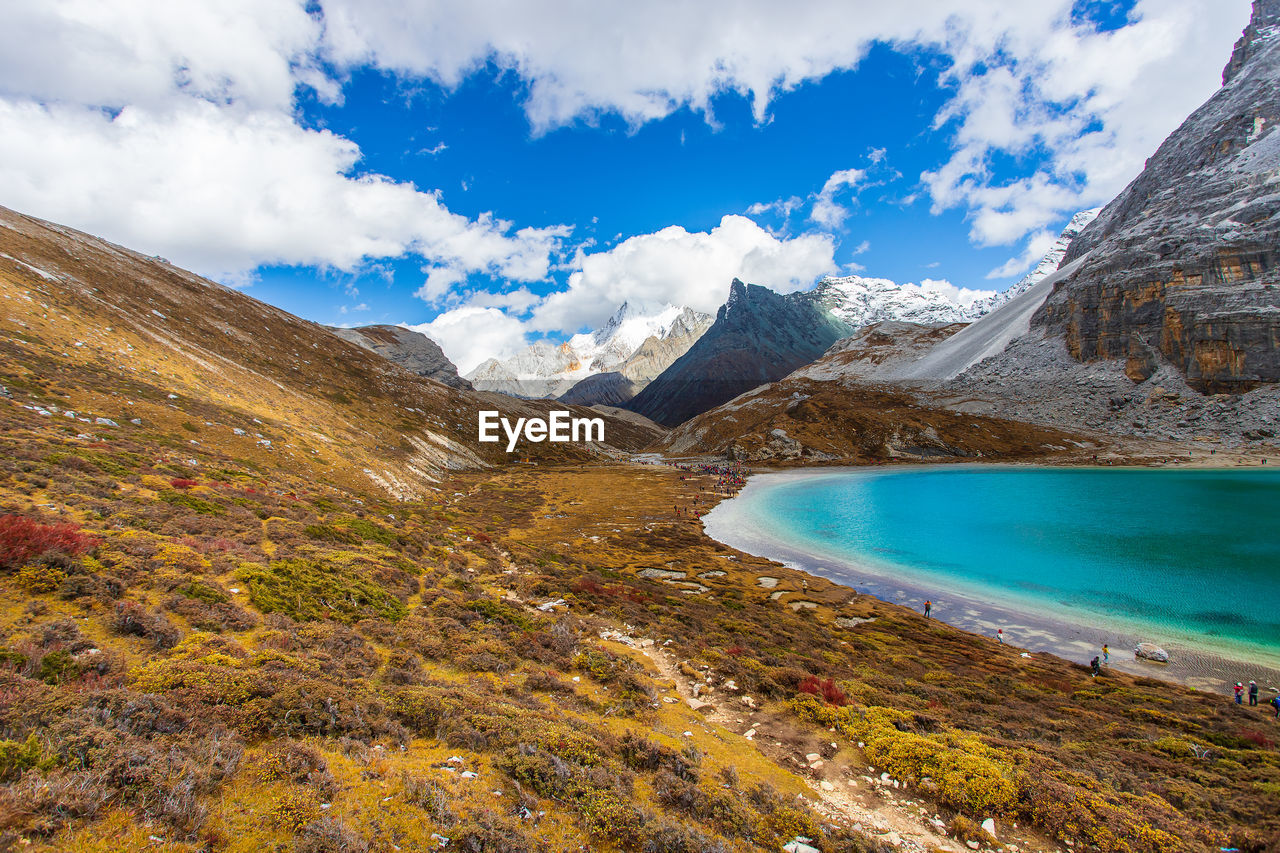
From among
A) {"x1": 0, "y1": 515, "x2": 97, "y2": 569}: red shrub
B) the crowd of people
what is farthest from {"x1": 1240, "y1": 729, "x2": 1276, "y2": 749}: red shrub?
{"x1": 0, "y1": 515, "x2": 97, "y2": 569}: red shrub

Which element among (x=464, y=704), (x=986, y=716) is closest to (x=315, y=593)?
(x=464, y=704)

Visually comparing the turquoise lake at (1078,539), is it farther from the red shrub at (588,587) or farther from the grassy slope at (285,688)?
the grassy slope at (285,688)

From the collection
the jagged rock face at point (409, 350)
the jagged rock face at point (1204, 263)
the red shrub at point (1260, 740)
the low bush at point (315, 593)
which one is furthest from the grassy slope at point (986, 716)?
the jagged rock face at point (409, 350)

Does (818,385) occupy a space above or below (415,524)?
above

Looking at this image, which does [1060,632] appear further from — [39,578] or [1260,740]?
[39,578]

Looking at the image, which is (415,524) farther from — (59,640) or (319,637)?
(59,640)

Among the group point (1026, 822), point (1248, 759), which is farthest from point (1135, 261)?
point (1026, 822)
